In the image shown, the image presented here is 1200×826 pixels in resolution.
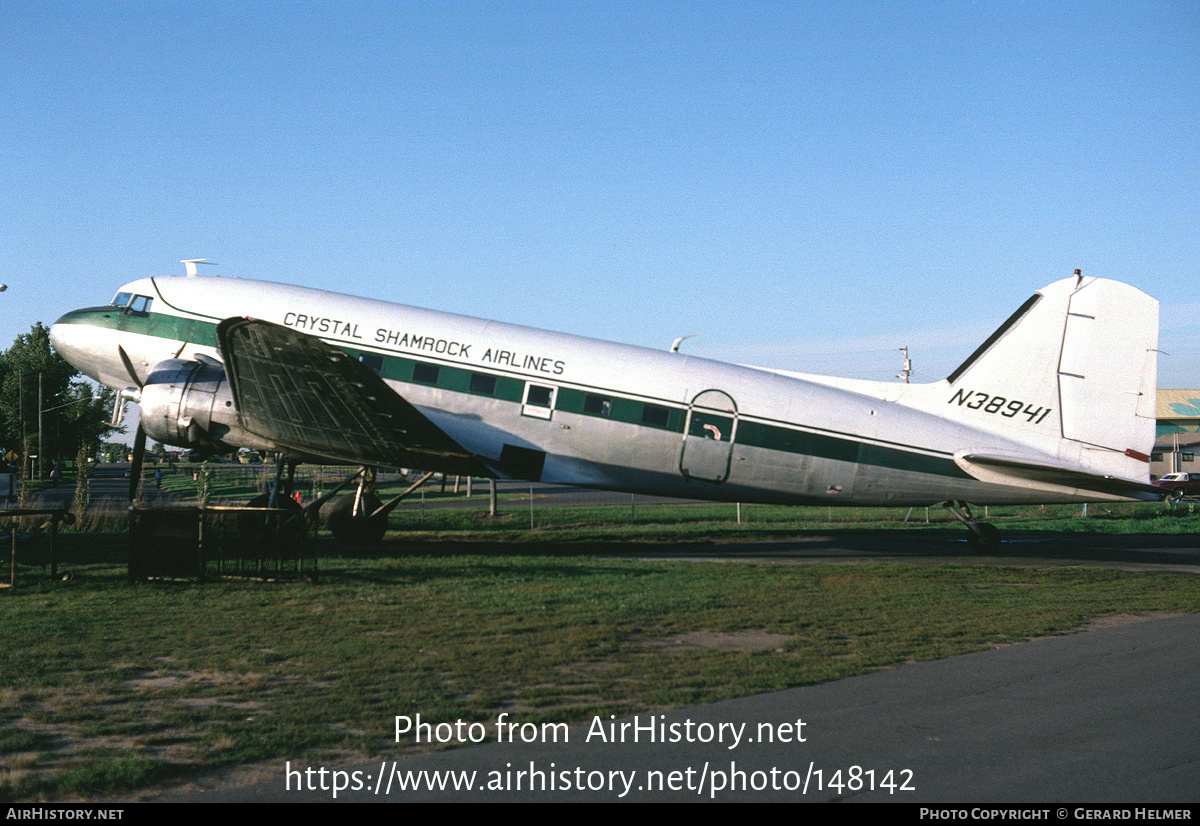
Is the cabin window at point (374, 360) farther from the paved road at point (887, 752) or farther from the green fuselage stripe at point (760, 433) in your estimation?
the paved road at point (887, 752)

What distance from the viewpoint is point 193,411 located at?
629 inches

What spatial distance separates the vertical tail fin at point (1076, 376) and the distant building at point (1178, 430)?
56.7 meters

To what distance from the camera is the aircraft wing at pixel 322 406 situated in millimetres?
13727

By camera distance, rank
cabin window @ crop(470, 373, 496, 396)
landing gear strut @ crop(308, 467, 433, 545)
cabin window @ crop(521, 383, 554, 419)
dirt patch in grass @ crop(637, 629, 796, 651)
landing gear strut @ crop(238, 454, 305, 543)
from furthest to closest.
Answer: landing gear strut @ crop(308, 467, 433, 545) < cabin window @ crop(470, 373, 496, 396) < cabin window @ crop(521, 383, 554, 419) < landing gear strut @ crop(238, 454, 305, 543) < dirt patch in grass @ crop(637, 629, 796, 651)

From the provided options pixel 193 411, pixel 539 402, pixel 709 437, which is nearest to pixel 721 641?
pixel 709 437

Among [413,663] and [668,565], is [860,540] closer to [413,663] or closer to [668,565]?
[668,565]

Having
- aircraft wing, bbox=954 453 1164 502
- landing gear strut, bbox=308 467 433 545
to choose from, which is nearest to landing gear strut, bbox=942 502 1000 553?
aircraft wing, bbox=954 453 1164 502

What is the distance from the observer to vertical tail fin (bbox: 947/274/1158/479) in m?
15.9

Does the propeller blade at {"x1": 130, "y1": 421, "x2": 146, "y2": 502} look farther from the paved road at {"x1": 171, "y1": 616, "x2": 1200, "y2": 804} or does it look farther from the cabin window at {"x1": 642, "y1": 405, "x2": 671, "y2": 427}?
the paved road at {"x1": 171, "y1": 616, "x2": 1200, "y2": 804}

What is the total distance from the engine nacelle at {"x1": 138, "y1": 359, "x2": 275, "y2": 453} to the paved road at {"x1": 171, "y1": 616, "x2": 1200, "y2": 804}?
11261 millimetres

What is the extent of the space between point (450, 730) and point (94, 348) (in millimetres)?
15616

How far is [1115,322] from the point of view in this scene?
631 inches

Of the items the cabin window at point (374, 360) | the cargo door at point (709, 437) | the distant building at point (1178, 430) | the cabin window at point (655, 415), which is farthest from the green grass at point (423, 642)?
the distant building at point (1178, 430)

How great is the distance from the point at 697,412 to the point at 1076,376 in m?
6.85
